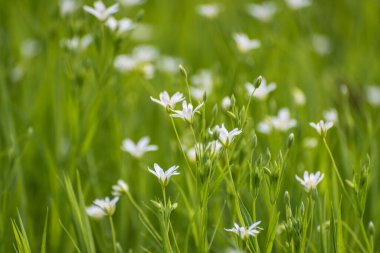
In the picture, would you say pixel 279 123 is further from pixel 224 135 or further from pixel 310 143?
pixel 224 135

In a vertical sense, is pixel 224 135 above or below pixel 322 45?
above

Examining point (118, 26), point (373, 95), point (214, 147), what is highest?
point (118, 26)

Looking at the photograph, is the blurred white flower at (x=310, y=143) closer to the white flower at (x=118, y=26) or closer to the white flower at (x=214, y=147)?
the white flower at (x=214, y=147)

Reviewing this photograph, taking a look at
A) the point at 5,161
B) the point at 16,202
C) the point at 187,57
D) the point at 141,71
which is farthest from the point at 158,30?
the point at 16,202

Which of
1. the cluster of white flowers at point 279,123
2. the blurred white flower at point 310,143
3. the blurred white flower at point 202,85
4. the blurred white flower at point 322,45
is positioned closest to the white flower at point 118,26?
the blurred white flower at point 202,85

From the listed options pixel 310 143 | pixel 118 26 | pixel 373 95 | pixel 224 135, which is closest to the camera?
pixel 224 135

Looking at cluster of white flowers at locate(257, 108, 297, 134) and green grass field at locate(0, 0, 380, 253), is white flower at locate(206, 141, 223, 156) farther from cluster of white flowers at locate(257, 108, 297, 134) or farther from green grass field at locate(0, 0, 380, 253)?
cluster of white flowers at locate(257, 108, 297, 134)

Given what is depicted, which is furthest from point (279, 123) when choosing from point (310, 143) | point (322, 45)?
point (322, 45)
